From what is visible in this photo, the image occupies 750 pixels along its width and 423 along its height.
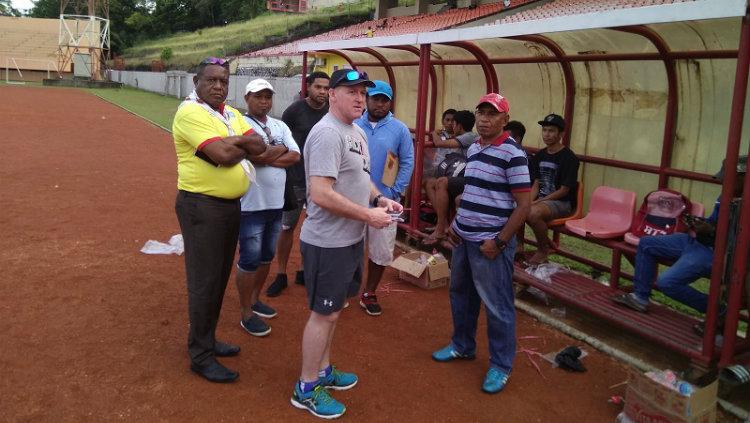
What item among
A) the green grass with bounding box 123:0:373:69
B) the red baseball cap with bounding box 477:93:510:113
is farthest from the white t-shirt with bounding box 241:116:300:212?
the green grass with bounding box 123:0:373:69

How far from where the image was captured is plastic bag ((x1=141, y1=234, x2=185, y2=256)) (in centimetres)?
629

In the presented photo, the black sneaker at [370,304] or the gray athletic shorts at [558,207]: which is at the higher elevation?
the gray athletic shorts at [558,207]

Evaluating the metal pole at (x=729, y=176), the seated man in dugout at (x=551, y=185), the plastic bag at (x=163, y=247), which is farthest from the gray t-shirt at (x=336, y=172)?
the plastic bag at (x=163, y=247)

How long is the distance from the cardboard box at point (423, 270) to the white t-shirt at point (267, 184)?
1.84 m

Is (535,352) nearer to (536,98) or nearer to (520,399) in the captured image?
(520,399)

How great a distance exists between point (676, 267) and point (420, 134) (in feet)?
10.5

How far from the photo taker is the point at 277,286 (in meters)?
5.32

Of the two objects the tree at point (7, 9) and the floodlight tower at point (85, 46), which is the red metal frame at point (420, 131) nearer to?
the floodlight tower at point (85, 46)

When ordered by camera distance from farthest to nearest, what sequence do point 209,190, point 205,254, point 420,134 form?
point 420,134 < point 205,254 < point 209,190

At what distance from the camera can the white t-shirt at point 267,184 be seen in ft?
13.5

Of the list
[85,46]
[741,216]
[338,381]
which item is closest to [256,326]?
[338,381]

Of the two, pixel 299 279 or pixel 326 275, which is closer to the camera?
pixel 326 275

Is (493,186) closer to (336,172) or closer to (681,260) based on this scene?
(336,172)

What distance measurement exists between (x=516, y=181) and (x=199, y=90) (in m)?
1.97
